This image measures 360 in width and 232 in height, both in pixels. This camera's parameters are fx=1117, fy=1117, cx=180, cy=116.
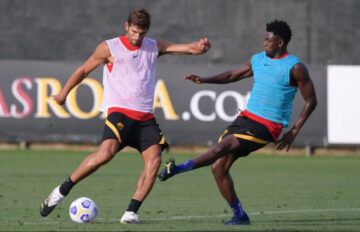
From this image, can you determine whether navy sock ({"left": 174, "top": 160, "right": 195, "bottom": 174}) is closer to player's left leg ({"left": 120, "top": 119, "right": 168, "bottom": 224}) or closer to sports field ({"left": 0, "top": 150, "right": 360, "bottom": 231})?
player's left leg ({"left": 120, "top": 119, "right": 168, "bottom": 224})

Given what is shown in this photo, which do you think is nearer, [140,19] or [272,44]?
[140,19]

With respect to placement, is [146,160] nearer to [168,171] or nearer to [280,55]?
[168,171]

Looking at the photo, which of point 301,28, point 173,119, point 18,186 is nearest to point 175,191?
point 18,186

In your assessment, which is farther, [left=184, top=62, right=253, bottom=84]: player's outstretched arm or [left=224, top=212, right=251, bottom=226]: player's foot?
[left=184, top=62, right=253, bottom=84]: player's outstretched arm

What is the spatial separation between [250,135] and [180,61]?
14725mm

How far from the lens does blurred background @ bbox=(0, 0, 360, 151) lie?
1008 inches

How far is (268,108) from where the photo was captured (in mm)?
12430

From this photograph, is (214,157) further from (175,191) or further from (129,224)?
(175,191)

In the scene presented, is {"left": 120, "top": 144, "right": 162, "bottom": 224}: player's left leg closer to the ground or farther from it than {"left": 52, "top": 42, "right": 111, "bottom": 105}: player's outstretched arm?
closer to the ground

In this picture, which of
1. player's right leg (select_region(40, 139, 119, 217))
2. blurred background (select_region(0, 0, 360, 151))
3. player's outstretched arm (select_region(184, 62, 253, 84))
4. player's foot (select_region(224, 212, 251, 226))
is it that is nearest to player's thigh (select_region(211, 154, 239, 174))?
player's foot (select_region(224, 212, 251, 226))

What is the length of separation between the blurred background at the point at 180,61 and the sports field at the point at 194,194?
72 centimetres

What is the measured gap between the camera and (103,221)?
12.6m

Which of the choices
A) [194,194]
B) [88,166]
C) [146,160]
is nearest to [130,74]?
[146,160]

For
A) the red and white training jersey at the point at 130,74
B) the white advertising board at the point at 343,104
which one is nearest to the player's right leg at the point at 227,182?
the red and white training jersey at the point at 130,74
